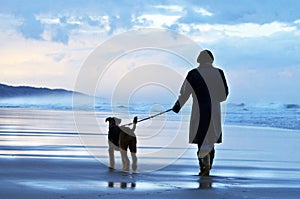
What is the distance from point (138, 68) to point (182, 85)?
0.72 meters

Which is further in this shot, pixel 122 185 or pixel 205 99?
pixel 205 99

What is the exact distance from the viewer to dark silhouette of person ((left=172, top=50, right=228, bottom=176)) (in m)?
8.70

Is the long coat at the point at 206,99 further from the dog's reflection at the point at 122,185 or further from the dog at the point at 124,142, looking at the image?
the dog's reflection at the point at 122,185

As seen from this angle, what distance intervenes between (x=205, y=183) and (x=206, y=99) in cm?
163

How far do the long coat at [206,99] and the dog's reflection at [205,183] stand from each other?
68 cm

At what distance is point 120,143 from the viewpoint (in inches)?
366

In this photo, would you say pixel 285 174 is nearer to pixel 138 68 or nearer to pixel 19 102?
pixel 138 68

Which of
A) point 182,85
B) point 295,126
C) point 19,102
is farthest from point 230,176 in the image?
point 19,102

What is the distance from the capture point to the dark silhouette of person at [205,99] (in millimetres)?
8703

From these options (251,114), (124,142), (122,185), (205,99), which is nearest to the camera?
(122,185)

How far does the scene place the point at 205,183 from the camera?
753 cm

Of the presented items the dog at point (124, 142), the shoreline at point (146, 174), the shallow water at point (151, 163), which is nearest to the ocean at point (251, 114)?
the shallow water at point (151, 163)

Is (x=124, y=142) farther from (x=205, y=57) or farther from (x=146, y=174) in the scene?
(x=205, y=57)

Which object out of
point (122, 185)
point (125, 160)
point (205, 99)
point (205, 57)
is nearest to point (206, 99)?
point (205, 99)
